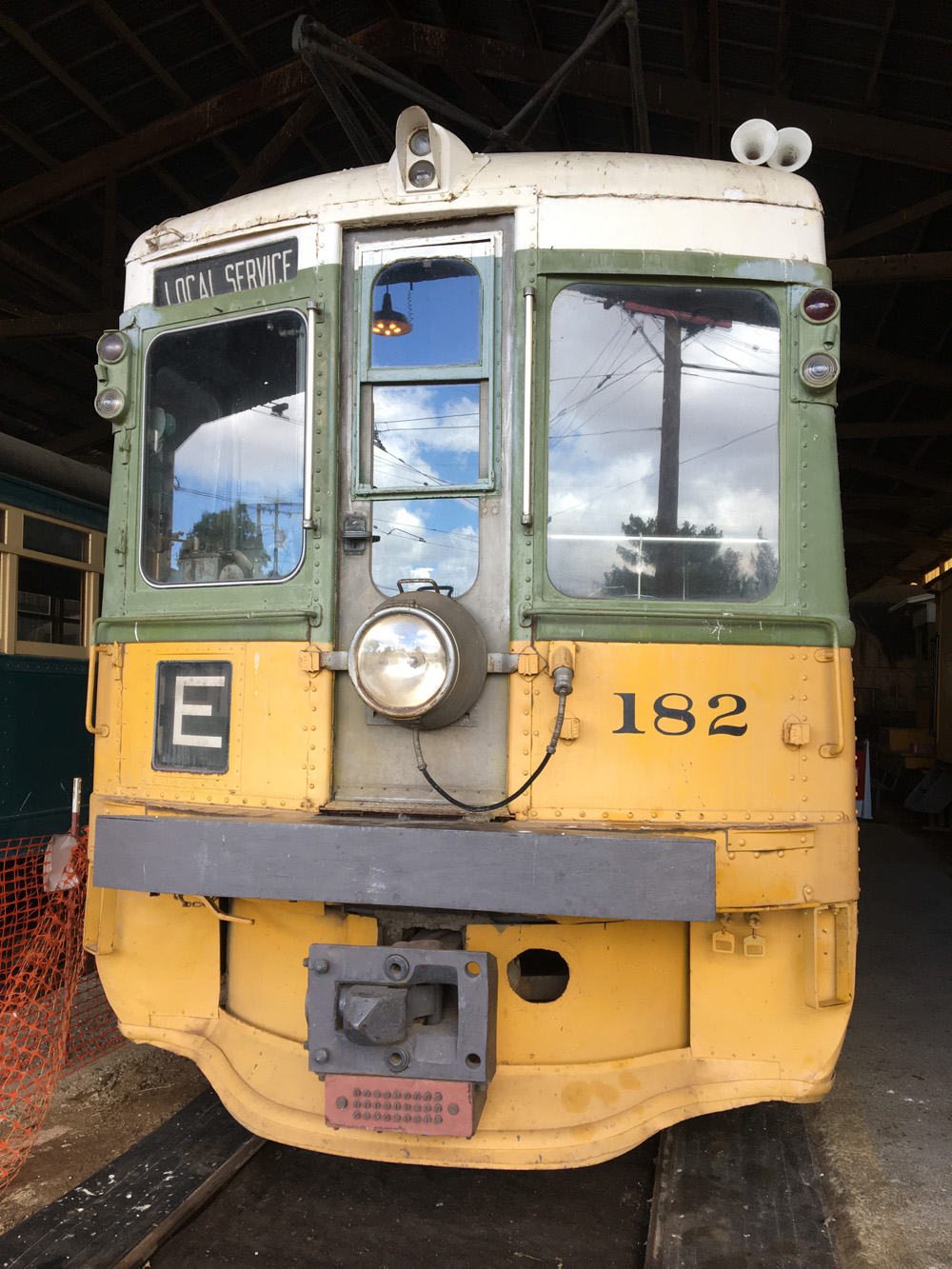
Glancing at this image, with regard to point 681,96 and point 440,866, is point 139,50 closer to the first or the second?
point 681,96

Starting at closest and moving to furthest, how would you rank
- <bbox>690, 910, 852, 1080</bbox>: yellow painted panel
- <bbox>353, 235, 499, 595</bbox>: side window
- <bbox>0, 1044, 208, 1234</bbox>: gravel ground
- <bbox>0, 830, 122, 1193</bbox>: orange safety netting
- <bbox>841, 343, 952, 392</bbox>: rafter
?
1. <bbox>690, 910, 852, 1080</bbox>: yellow painted panel
2. <bbox>353, 235, 499, 595</bbox>: side window
3. <bbox>0, 1044, 208, 1234</bbox>: gravel ground
4. <bbox>0, 830, 122, 1193</bbox>: orange safety netting
5. <bbox>841, 343, 952, 392</bbox>: rafter

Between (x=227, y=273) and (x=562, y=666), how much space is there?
70.1 inches

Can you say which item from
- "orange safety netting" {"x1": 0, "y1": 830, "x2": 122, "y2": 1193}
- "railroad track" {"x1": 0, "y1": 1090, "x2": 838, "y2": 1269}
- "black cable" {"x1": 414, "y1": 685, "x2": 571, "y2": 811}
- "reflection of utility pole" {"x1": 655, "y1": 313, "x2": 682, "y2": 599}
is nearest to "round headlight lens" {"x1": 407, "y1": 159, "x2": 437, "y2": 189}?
"reflection of utility pole" {"x1": 655, "y1": 313, "x2": 682, "y2": 599}

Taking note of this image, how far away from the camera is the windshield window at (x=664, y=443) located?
8.89 ft

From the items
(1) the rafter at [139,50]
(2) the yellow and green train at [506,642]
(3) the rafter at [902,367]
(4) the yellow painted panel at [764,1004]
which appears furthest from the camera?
(3) the rafter at [902,367]

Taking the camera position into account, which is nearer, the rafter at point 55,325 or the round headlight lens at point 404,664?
the round headlight lens at point 404,664

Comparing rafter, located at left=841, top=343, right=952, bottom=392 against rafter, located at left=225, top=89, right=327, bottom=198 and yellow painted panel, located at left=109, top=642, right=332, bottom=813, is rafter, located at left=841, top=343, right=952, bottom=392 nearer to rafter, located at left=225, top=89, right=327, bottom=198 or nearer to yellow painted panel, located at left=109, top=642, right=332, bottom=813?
rafter, located at left=225, top=89, right=327, bottom=198

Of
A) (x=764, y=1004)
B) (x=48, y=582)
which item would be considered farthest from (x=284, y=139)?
(x=764, y=1004)

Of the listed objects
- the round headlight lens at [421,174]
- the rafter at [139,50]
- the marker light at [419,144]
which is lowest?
the round headlight lens at [421,174]

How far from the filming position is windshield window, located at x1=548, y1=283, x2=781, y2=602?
2.71 metres

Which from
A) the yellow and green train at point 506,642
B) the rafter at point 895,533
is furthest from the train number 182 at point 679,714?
the rafter at point 895,533

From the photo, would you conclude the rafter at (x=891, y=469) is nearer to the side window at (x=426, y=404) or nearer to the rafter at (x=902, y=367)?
the rafter at (x=902, y=367)

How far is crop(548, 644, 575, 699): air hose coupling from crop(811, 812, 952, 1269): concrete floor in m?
1.97

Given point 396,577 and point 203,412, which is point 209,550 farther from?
point 396,577
